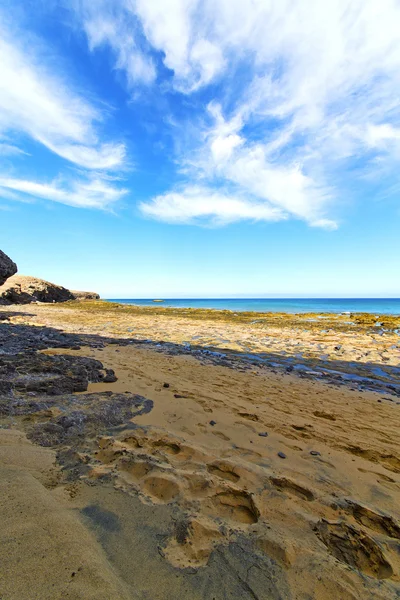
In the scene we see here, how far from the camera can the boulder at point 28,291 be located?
157ft

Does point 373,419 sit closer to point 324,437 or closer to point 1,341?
point 324,437

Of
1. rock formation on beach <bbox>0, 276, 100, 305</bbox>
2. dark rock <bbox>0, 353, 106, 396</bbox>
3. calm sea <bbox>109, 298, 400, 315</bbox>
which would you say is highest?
rock formation on beach <bbox>0, 276, 100, 305</bbox>

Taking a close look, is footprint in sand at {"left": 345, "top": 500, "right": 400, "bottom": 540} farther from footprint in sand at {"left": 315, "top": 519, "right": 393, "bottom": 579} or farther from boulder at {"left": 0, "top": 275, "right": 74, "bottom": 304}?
boulder at {"left": 0, "top": 275, "right": 74, "bottom": 304}

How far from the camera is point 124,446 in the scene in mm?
3619

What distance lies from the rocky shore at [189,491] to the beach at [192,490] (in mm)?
14

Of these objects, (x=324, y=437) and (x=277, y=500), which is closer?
(x=277, y=500)

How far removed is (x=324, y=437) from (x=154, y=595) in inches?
156

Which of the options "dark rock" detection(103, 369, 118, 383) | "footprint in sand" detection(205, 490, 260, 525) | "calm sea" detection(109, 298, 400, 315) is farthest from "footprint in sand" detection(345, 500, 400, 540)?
"calm sea" detection(109, 298, 400, 315)

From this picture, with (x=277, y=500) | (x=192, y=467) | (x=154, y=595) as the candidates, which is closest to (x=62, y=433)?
(x=192, y=467)

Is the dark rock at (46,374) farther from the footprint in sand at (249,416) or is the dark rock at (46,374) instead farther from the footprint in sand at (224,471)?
the footprint in sand at (224,471)

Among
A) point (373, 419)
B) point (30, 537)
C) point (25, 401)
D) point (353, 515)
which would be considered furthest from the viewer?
point (373, 419)

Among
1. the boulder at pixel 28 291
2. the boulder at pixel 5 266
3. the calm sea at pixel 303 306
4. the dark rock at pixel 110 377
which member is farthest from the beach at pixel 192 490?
the boulder at pixel 28 291

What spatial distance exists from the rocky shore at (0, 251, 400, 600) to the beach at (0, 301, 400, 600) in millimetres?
14

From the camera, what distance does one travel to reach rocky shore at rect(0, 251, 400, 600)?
1847mm
